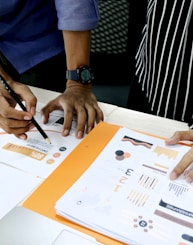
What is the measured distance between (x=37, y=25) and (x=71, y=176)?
1.61 feet

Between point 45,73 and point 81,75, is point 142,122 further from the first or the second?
point 45,73

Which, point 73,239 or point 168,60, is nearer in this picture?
point 73,239

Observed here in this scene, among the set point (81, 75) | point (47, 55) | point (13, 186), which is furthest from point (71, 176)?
point (47, 55)

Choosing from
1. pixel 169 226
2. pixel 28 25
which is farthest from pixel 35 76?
pixel 169 226

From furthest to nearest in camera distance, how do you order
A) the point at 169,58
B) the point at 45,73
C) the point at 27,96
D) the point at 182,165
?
the point at 45,73, the point at 169,58, the point at 27,96, the point at 182,165

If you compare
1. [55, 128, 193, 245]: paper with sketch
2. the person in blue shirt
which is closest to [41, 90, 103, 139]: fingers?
the person in blue shirt

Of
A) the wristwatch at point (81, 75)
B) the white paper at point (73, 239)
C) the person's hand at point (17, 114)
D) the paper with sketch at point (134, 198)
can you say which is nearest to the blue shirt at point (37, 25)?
the wristwatch at point (81, 75)

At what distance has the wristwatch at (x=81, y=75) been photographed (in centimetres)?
87

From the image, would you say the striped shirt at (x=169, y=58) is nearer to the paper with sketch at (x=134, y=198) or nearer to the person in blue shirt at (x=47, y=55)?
the person in blue shirt at (x=47, y=55)

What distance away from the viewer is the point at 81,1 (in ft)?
2.61

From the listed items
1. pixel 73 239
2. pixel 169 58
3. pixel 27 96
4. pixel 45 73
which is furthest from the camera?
pixel 45 73

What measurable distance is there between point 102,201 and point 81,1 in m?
0.52

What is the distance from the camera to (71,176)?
0.58 meters

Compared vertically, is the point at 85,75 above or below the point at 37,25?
below
